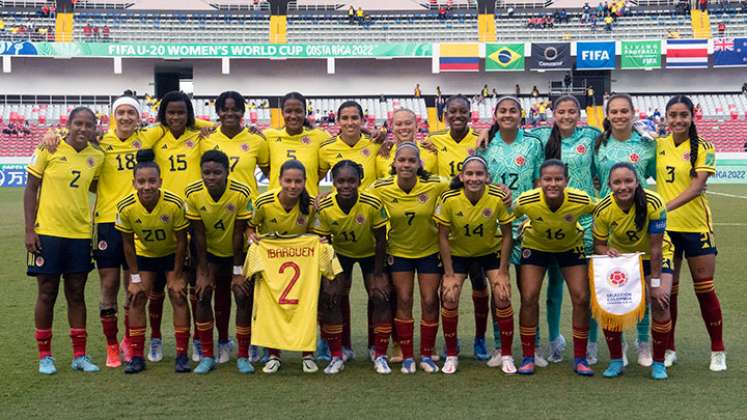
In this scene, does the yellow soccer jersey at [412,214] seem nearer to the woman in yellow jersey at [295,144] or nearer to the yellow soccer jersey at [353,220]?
the yellow soccer jersey at [353,220]

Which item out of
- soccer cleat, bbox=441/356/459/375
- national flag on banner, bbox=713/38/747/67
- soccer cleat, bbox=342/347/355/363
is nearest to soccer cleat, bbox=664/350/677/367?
soccer cleat, bbox=441/356/459/375

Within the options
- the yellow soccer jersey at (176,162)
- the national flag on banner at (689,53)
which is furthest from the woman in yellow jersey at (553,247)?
the national flag on banner at (689,53)

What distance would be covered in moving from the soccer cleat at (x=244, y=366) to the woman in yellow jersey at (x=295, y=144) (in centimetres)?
141

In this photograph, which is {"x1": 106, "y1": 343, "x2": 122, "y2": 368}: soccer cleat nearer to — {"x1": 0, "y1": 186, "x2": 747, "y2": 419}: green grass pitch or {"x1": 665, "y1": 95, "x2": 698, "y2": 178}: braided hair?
{"x1": 0, "y1": 186, "x2": 747, "y2": 419}: green grass pitch

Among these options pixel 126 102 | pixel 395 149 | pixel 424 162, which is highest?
pixel 126 102

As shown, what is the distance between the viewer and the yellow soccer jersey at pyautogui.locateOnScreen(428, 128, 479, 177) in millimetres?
6980

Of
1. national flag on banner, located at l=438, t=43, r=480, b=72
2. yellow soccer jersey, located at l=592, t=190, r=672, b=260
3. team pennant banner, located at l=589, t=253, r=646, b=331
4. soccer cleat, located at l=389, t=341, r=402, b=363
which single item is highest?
national flag on banner, located at l=438, t=43, r=480, b=72

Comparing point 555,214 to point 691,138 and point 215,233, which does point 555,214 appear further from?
point 215,233

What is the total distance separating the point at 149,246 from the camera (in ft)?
21.3

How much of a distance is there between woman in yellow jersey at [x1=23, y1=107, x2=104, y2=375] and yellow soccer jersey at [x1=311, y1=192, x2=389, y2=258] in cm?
171

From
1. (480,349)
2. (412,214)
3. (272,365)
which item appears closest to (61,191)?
(272,365)

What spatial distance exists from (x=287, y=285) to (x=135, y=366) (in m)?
1.23

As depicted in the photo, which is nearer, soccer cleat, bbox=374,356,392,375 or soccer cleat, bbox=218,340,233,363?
soccer cleat, bbox=374,356,392,375

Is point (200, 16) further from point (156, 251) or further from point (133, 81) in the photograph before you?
point (156, 251)
